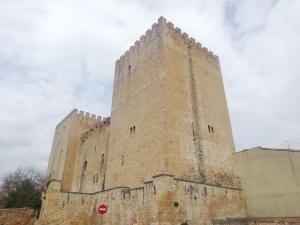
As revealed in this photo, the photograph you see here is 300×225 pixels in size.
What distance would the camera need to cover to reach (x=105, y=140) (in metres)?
20.6

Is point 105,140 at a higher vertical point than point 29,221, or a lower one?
higher

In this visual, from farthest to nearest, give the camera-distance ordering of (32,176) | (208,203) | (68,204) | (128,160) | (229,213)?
(32,176) → (128,160) → (68,204) → (229,213) → (208,203)

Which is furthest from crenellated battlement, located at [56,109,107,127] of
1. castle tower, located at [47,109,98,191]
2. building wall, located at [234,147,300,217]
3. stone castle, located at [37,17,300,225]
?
building wall, located at [234,147,300,217]

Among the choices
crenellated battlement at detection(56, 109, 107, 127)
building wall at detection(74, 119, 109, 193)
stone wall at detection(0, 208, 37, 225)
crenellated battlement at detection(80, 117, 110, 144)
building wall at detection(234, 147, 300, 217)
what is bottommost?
stone wall at detection(0, 208, 37, 225)

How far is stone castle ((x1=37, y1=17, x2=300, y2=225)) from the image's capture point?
11391 millimetres

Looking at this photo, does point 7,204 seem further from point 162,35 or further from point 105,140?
point 162,35

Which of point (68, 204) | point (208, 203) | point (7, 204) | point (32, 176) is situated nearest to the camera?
point (208, 203)

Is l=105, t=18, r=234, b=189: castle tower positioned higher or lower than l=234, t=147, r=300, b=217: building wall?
higher

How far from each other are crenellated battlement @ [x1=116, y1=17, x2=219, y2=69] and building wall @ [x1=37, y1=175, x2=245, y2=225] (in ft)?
31.3

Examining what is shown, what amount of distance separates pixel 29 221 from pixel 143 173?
8736mm

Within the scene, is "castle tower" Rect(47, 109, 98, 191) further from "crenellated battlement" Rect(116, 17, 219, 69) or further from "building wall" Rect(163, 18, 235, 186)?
"building wall" Rect(163, 18, 235, 186)

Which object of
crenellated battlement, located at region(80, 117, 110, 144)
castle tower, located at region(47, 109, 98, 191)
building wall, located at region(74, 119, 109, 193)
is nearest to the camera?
building wall, located at region(74, 119, 109, 193)

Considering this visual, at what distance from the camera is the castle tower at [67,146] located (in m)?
24.2

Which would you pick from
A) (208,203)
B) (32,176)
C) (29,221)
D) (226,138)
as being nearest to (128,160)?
(208,203)
